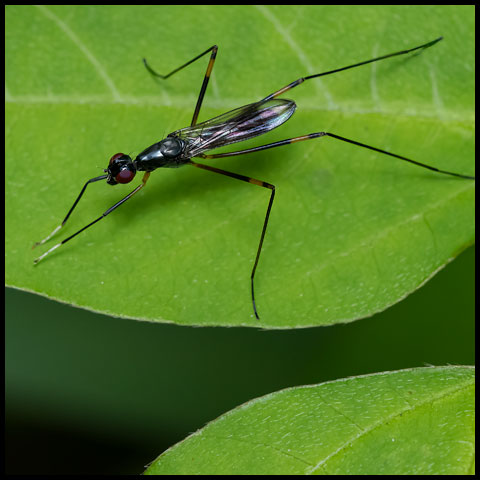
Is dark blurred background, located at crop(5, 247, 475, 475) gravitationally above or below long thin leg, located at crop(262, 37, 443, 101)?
below

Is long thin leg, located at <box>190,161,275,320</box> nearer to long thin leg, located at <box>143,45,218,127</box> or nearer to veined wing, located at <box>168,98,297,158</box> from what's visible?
veined wing, located at <box>168,98,297,158</box>

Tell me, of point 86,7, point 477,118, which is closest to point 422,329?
point 477,118

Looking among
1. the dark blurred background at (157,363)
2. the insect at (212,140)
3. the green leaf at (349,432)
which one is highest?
the insect at (212,140)

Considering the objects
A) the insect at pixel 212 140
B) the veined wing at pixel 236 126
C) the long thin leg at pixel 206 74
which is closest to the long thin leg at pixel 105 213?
the insect at pixel 212 140

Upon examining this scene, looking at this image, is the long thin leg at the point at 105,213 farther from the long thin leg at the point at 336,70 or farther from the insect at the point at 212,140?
the long thin leg at the point at 336,70

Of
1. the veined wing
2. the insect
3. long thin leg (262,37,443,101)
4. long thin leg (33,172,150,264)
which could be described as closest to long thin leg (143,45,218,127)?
the insect

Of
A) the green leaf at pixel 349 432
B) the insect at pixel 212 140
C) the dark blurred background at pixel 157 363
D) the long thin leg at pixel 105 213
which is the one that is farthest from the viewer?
the dark blurred background at pixel 157 363

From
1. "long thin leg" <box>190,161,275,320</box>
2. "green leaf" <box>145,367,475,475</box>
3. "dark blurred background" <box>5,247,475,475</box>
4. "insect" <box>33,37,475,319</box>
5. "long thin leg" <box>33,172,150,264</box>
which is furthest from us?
"dark blurred background" <box>5,247,475,475</box>

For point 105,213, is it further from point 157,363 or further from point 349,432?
point 349,432

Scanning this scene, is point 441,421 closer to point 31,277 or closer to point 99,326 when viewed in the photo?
point 31,277
